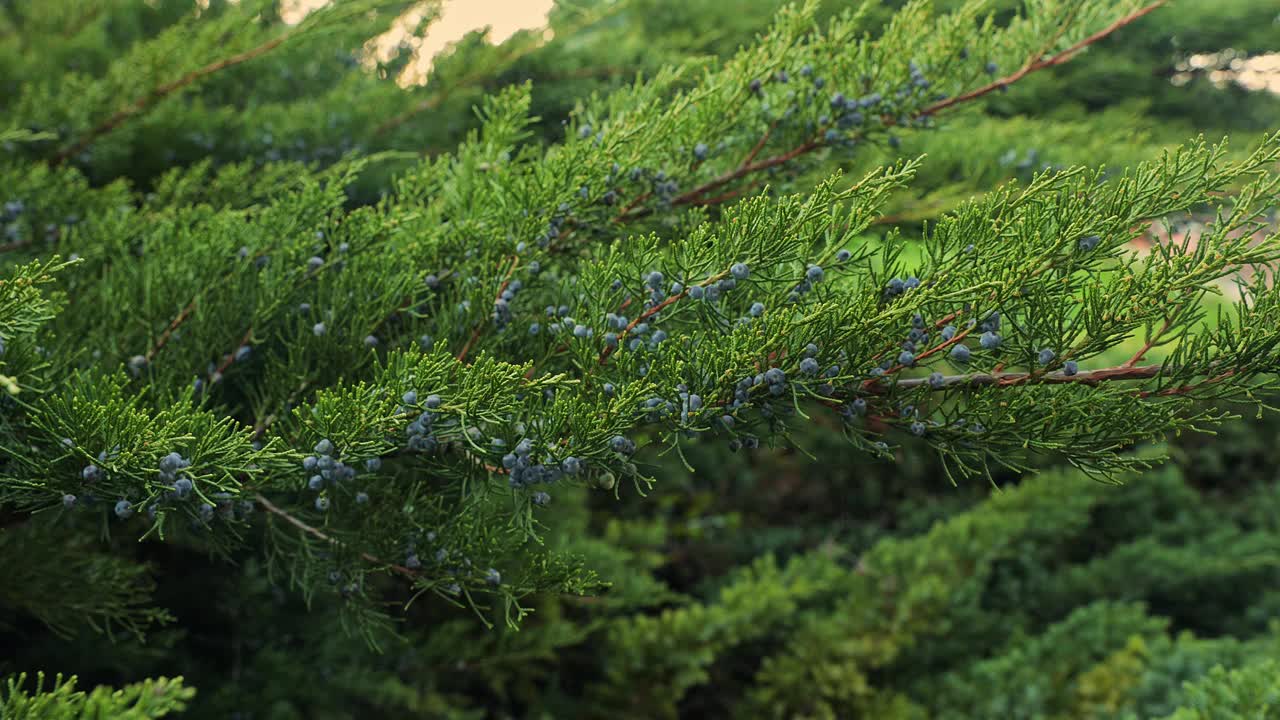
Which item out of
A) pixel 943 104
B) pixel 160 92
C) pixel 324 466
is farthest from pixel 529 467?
pixel 160 92

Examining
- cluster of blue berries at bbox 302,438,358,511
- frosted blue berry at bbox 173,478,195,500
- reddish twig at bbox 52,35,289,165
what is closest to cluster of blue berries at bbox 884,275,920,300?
cluster of blue berries at bbox 302,438,358,511

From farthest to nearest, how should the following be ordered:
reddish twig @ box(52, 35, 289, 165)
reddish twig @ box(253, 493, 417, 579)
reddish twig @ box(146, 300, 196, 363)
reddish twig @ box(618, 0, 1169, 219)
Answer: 1. reddish twig @ box(52, 35, 289, 165)
2. reddish twig @ box(618, 0, 1169, 219)
3. reddish twig @ box(146, 300, 196, 363)
4. reddish twig @ box(253, 493, 417, 579)

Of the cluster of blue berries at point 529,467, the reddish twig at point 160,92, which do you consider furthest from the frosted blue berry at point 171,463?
the reddish twig at point 160,92

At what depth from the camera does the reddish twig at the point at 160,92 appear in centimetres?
187

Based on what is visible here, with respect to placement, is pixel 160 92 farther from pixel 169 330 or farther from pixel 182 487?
pixel 182 487

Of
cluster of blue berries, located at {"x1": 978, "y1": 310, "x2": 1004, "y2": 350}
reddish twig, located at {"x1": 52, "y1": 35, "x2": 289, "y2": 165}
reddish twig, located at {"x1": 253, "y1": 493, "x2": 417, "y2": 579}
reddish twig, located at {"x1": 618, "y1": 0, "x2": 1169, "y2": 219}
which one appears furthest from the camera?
reddish twig, located at {"x1": 52, "y1": 35, "x2": 289, "y2": 165}

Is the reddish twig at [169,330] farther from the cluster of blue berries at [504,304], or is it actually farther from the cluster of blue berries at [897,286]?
the cluster of blue berries at [897,286]

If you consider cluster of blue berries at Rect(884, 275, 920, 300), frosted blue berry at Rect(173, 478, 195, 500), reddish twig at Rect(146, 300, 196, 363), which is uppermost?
reddish twig at Rect(146, 300, 196, 363)

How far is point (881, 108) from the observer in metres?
1.42

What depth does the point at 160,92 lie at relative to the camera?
6.13 ft

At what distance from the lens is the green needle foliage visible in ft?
3.13

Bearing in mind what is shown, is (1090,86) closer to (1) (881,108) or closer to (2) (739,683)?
(2) (739,683)

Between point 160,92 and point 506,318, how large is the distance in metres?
1.20

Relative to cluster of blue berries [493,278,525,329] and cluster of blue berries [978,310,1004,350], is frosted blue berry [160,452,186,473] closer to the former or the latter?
cluster of blue berries [493,278,525,329]
